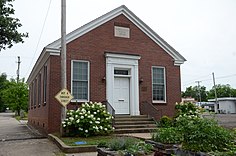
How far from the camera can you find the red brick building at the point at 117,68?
14219 mm

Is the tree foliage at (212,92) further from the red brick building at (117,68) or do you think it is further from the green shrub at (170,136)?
the green shrub at (170,136)

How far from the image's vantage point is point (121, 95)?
615 inches

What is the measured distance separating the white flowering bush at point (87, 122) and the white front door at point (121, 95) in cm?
282

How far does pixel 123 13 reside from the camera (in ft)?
53.1

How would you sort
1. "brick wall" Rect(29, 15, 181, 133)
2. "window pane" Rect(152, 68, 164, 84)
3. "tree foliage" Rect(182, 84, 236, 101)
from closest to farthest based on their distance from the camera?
"brick wall" Rect(29, 15, 181, 133)
"window pane" Rect(152, 68, 164, 84)
"tree foliage" Rect(182, 84, 236, 101)

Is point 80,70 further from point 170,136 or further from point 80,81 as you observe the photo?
point 170,136

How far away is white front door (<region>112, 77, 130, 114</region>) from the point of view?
15359 mm

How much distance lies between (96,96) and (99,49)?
2.65m

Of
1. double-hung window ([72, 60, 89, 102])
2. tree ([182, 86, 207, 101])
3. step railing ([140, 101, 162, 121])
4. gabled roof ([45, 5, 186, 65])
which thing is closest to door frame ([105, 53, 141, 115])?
step railing ([140, 101, 162, 121])

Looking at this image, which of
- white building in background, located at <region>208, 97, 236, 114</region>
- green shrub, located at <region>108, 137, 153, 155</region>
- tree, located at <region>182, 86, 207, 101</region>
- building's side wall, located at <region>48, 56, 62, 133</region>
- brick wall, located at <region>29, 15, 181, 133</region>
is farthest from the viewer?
tree, located at <region>182, 86, 207, 101</region>

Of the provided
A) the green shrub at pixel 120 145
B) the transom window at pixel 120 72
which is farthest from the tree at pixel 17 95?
the green shrub at pixel 120 145

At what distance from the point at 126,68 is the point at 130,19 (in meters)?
3.03

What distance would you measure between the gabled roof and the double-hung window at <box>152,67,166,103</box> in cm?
134

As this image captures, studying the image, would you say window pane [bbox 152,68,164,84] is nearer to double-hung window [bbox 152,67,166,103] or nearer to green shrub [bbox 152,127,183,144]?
double-hung window [bbox 152,67,166,103]
